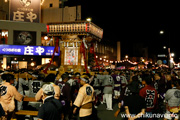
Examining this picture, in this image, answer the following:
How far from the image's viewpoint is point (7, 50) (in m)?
27.6

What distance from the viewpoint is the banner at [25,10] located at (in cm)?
2966

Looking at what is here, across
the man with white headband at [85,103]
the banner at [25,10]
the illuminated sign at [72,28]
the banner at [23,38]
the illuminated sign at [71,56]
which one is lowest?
the man with white headband at [85,103]

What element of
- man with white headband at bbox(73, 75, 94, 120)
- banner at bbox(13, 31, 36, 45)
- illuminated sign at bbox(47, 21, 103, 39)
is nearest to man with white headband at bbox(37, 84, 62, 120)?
man with white headband at bbox(73, 75, 94, 120)

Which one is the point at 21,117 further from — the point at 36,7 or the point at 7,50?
the point at 36,7

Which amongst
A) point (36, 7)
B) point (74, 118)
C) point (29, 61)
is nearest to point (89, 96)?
point (74, 118)

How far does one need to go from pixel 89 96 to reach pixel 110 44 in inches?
2002

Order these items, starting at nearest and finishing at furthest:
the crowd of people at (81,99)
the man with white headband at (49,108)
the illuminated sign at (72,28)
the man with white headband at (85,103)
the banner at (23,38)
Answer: the man with white headband at (49,108), the crowd of people at (81,99), the man with white headband at (85,103), the illuminated sign at (72,28), the banner at (23,38)

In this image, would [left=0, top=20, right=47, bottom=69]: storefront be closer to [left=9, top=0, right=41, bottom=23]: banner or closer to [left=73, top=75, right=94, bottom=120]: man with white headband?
[left=9, top=0, right=41, bottom=23]: banner

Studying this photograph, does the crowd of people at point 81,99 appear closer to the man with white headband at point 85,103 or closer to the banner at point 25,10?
the man with white headband at point 85,103

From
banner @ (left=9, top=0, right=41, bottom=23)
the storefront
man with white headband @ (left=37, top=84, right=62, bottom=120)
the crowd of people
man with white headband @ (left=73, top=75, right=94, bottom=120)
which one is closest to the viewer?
man with white headband @ (left=37, top=84, right=62, bottom=120)

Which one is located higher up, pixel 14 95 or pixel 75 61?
pixel 75 61

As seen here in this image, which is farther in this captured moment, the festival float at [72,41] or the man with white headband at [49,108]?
the festival float at [72,41]

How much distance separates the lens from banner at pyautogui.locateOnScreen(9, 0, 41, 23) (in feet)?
97.3

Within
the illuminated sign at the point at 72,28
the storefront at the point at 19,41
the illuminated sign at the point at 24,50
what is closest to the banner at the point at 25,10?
the storefront at the point at 19,41
